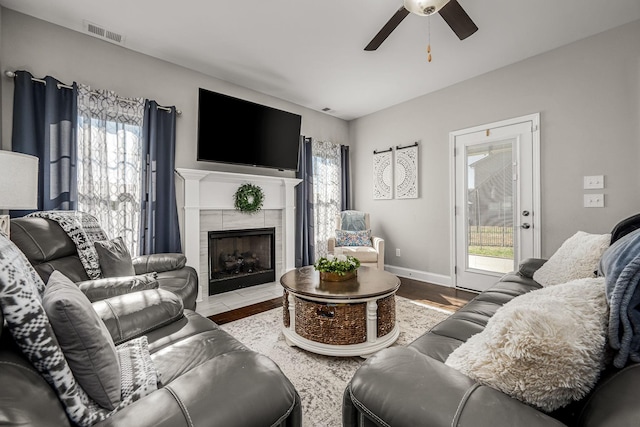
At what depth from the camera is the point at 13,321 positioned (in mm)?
587

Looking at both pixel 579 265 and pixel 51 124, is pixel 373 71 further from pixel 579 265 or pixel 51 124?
pixel 51 124

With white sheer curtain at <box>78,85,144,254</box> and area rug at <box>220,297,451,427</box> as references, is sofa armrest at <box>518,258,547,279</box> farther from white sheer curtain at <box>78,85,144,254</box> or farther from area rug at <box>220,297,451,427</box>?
white sheer curtain at <box>78,85,144,254</box>

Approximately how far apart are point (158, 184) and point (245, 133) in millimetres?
1153

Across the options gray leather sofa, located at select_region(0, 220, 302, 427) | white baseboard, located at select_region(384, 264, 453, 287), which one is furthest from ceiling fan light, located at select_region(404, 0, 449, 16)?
white baseboard, located at select_region(384, 264, 453, 287)

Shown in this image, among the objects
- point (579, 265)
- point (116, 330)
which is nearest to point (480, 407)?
point (116, 330)

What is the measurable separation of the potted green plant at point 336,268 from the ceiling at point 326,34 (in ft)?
6.74

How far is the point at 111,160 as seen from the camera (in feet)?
8.96

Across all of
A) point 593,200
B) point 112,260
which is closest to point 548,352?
point 112,260

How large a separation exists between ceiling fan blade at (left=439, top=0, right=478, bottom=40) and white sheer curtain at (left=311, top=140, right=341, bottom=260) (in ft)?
8.54

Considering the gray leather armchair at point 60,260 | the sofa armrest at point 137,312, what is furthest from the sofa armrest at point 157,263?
the sofa armrest at point 137,312

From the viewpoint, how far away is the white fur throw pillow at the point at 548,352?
63 cm

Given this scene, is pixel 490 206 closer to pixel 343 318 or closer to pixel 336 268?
pixel 336 268

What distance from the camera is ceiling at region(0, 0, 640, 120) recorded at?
2291mm

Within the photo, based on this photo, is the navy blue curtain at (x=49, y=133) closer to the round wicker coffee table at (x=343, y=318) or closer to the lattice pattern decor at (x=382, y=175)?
the round wicker coffee table at (x=343, y=318)
